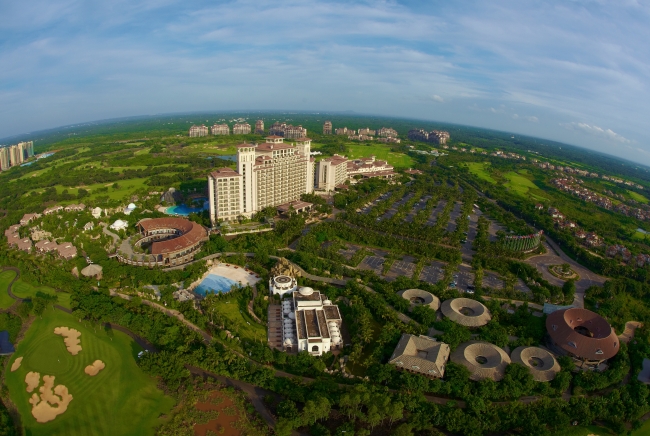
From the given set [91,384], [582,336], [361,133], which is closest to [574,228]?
[582,336]

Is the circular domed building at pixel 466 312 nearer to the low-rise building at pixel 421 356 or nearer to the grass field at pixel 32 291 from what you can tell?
the low-rise building at pixel 421 356

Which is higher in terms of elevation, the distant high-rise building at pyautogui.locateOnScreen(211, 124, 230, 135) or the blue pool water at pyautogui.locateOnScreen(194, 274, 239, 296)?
the distant high-rise building at pyautogui.locateOnScreen(211, 124, 230, 135)

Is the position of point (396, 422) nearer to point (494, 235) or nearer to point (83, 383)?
point (83, 383)

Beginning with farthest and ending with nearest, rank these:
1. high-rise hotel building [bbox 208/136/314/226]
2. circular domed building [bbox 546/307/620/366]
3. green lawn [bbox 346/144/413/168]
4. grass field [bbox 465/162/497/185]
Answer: green lawn [bbox 346/144/413/168] < grass field [bbox 465/162/497/185] < high-rise hotel building [bbox 208/136/314/226] < circular domed building [bbox 546/307/620/366]

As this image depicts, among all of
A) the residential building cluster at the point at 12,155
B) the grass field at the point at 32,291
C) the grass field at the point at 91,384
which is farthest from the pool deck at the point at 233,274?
the residential building cluster at the point at 12,155

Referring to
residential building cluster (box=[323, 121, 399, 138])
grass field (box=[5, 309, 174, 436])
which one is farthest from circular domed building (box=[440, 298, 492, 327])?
residential building cluster (box=[323, 121, 399, 138])

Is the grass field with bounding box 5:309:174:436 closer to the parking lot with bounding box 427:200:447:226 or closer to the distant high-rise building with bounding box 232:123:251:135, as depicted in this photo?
the parking lot with bounding box 427:200:447:226

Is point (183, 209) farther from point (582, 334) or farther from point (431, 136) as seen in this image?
point (431, 136)

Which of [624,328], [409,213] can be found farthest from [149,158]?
[624,328]
